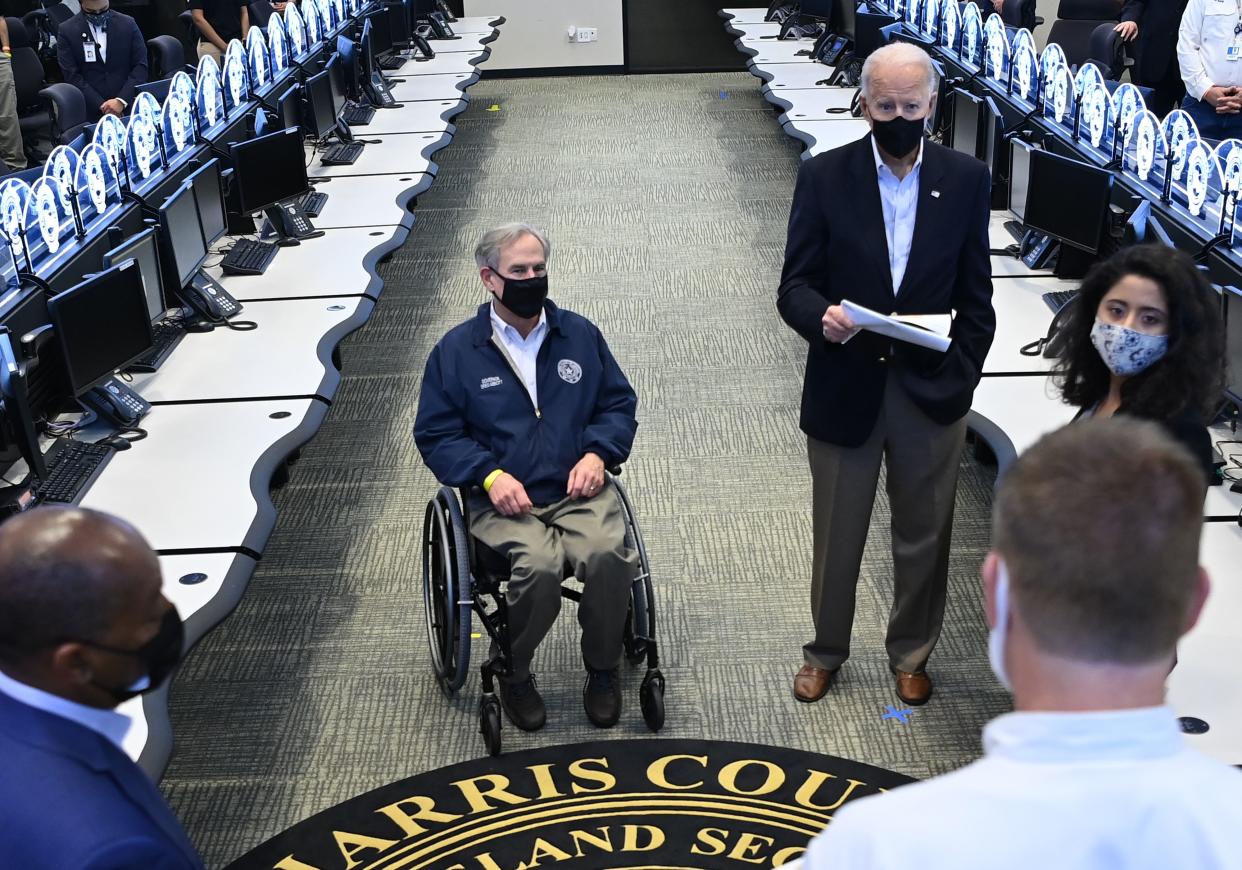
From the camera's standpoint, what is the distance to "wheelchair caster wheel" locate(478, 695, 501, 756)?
3316 mm

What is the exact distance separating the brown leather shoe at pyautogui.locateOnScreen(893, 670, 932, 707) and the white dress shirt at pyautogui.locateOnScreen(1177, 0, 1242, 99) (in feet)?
12.2

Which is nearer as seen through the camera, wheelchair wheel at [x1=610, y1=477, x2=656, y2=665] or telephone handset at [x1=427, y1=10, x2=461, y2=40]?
wheelchair wheel at [x1=610, y1=477, x2=656, y2=665]

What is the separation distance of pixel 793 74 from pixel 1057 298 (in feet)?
15.2

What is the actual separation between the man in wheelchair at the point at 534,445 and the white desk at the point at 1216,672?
4.09ft

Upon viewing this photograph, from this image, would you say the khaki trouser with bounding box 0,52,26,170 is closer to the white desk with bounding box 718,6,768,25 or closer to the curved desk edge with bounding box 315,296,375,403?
the curved desk edge with bounding box 315,296,375,403

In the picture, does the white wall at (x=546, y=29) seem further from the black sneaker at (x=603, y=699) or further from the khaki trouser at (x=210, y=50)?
the black sneaker at (x=603, y=699)

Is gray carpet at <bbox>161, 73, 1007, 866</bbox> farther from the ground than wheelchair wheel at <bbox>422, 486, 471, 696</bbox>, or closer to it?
closer to it

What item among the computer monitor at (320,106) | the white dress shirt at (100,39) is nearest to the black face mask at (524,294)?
the computer monitor at (320,106)

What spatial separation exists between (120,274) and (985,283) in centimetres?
245

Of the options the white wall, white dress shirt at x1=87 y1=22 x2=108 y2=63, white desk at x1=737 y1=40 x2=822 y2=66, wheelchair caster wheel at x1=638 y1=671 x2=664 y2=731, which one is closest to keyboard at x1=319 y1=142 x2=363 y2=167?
white dress shirt at x1=87 y1=22 x2=108 y2=63

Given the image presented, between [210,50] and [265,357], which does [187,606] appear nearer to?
[265,357]

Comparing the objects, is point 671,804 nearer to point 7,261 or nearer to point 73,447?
point 73,447

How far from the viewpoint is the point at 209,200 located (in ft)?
17.0

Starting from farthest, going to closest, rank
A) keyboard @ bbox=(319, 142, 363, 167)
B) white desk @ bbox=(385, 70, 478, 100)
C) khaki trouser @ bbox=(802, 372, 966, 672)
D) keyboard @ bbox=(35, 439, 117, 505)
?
white desk @ bbox=(385, 70, 478, 100) < keyboard @ bbox=(319, 142, 363, 167) < keyboard @ bbox=(35, 439, 117, 505) < khaki trouser @ bbox=(802, 372, 966, 672)
